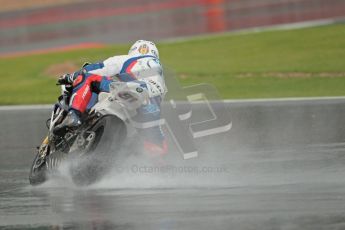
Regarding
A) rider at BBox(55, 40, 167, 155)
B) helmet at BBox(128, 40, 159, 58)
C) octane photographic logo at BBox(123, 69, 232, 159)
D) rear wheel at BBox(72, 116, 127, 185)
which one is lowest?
octane photographic logo at BBox(123, 69, 232, 159)

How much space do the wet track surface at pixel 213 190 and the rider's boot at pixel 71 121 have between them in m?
0.49

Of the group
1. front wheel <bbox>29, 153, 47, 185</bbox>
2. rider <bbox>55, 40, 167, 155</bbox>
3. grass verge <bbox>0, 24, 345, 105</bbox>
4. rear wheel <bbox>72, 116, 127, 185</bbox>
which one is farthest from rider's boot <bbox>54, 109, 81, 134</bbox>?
grass verge <bbox>0, 24, 345, 105</bbox>

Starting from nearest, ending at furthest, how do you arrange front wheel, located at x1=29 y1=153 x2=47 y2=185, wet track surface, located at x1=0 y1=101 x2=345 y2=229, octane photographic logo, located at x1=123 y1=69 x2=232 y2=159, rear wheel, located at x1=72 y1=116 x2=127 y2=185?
wet track surface, located at x1=0 y1=101 x2=345 y2=229 < rear wheel, located at x1=72 y1=116 x2=127 y2=185 < front wheel, located at x1=29 y1=153 x2=47 y2=185 < octane photographic logo, located at x1=123 y1=69 x2=232 y2=159

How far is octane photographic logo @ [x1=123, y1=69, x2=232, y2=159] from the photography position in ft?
32.9

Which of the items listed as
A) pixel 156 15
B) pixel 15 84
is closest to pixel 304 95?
pixel 15 84

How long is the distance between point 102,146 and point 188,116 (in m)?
5.08

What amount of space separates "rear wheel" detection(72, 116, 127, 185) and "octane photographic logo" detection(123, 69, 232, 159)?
28 cm

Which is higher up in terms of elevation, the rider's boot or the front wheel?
the rider's boot

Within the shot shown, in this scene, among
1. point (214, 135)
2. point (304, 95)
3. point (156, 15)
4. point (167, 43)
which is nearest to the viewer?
point (214, 135)

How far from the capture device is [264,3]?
2689 cm

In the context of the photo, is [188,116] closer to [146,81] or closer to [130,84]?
[146,81]

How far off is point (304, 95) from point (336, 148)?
6029mm

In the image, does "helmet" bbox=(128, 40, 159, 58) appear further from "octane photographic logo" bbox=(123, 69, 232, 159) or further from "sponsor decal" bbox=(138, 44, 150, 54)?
"octane photographic logo" bbox=(123, 69, 232, 159)

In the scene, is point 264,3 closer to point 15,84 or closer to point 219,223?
point 15,84
